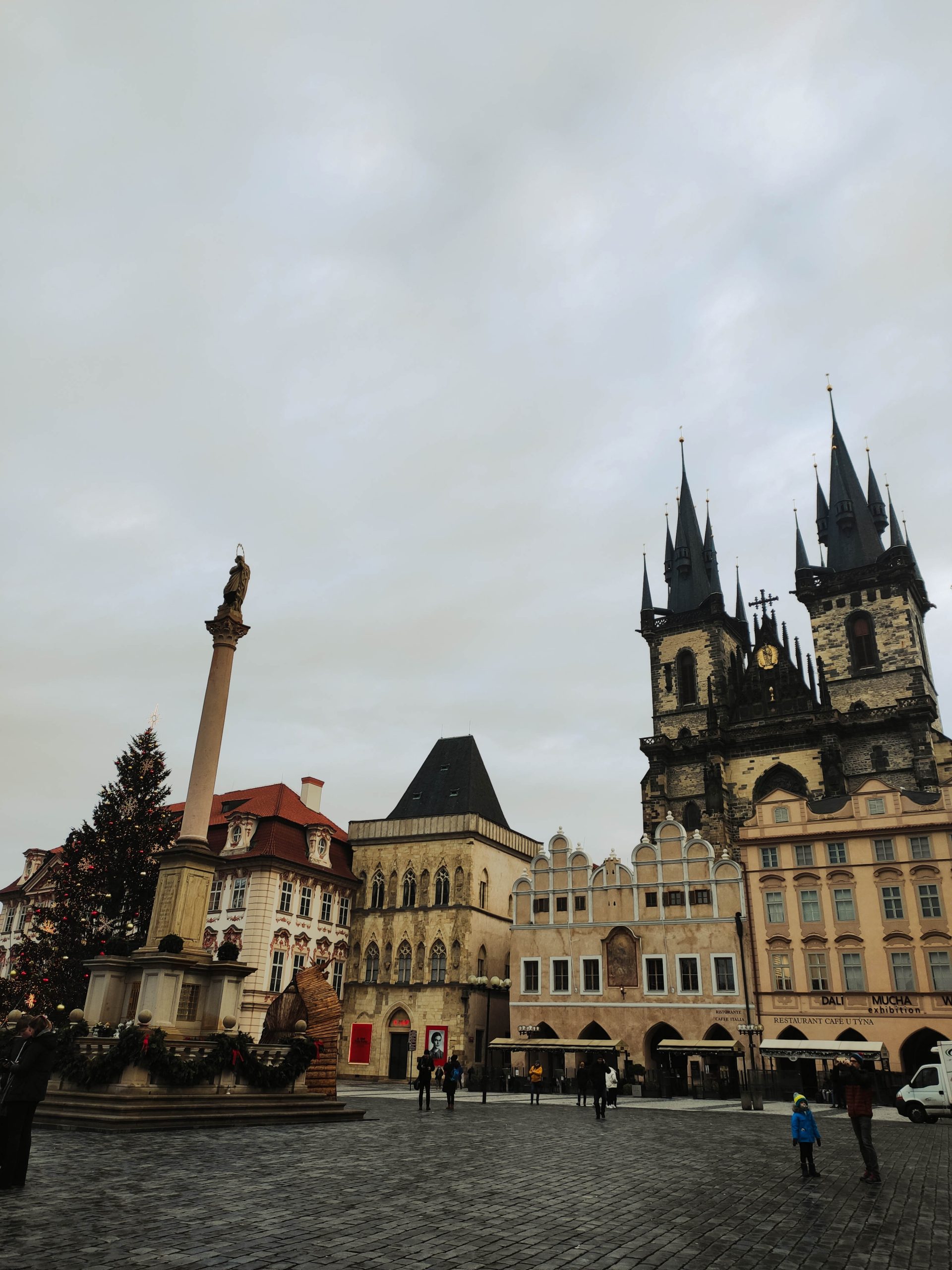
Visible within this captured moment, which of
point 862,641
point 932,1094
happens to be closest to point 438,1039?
point 932,1094

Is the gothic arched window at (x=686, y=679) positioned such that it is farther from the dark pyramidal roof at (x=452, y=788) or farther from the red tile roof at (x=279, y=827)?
the red tile roof at (x=279, y=827)

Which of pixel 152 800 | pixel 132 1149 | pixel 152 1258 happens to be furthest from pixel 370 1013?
pixel 152 1258

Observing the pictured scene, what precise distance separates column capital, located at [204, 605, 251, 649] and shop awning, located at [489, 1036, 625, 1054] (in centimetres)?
2582

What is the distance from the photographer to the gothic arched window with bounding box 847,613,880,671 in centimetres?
5612

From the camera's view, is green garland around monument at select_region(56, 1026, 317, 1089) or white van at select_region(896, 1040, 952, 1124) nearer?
green garland around monument at select_region(56, 1026, 317, 1089)

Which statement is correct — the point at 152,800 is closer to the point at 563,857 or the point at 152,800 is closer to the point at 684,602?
the point at 563,857

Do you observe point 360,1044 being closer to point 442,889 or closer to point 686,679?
point 442,889

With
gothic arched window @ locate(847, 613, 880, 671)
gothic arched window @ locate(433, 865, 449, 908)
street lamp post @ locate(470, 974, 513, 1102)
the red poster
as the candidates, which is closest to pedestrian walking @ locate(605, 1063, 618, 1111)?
street lamp post @ locate(470, 974, 513, 1102)

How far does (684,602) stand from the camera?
6800 cm

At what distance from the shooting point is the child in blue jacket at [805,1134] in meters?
11.9

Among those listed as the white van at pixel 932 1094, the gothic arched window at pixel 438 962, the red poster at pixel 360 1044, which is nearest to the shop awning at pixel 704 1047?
the gothic arched window at pixel 438 962

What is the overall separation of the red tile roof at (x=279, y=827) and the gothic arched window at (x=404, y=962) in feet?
15.5

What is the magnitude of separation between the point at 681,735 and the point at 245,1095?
4534cm

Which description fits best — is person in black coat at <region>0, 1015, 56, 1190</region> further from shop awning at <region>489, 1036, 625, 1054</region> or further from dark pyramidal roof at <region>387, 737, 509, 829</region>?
dark pyramidal roof at <region>387, 737, 509, 829</region>
